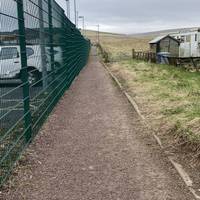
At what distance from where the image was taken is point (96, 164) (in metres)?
5.96

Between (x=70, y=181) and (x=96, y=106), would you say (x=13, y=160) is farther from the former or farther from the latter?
(x=96, y=106)

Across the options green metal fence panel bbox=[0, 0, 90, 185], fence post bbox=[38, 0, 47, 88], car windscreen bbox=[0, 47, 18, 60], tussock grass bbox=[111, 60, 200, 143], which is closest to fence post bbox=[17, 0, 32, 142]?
green metal fence panel bbox=[0, 0, 90, 185]

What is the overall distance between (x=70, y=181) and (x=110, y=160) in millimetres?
1004

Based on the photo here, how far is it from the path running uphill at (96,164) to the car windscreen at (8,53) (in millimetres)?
1408

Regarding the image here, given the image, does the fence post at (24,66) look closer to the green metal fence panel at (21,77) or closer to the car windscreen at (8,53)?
the green metal fence panel at (21,77)

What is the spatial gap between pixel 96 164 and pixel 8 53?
6.13ft

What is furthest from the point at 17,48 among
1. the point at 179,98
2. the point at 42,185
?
the point at 179,98

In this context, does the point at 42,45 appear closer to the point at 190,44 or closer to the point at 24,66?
the point at 24,66

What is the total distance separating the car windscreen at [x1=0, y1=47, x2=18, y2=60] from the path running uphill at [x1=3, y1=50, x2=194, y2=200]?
1408 mm

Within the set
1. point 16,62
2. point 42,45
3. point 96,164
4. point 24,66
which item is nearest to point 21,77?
point 24,66

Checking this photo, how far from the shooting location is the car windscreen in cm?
486

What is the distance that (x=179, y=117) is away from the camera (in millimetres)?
8227

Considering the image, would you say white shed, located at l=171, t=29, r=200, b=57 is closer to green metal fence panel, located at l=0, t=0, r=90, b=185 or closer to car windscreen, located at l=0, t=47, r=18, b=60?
green metal fence panel, located at l=0, t=0, r=90, b=185

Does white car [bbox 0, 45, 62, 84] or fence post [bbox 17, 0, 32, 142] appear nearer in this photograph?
white car [bbox 0, 45, 62, 84]
